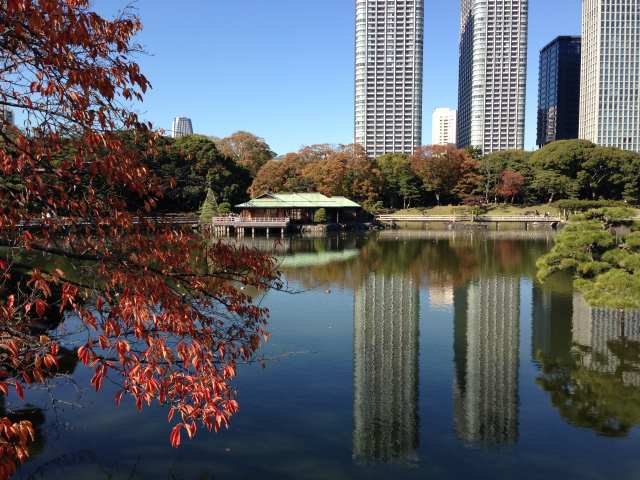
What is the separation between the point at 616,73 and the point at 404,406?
106m

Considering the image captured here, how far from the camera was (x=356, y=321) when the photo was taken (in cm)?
1714

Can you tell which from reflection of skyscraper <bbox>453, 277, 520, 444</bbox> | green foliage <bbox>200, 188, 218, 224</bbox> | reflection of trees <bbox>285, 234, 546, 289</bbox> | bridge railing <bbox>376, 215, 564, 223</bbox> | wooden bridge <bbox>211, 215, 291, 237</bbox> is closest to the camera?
reflection of skyscraper <bbox>453, 277, 520, 444</bbox>

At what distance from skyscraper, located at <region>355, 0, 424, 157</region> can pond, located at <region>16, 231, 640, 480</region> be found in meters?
96.7

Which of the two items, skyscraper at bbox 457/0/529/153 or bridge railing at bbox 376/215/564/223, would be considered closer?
bridge railing at bbox 376/215/564/223

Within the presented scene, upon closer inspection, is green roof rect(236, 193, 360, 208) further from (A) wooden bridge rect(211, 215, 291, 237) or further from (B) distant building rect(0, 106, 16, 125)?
(B) distant building rect(0, 106, 16, 125)

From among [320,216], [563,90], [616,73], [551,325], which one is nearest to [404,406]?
[551,325]

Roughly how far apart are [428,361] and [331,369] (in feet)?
8.09

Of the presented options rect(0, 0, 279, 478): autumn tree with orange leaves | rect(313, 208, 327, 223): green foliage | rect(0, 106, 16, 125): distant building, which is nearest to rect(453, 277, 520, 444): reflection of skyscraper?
rect(0, 0, 279, 478): autumn tree with orange leaves

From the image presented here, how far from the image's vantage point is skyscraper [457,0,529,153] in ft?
361

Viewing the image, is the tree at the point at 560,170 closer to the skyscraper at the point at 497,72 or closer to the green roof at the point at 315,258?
the green roof at the point at 315,258

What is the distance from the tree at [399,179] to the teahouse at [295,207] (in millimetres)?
9034

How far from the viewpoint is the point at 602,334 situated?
1488 cm

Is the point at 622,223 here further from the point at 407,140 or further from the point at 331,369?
the point at 407,140

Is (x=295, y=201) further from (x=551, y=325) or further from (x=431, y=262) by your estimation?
(x=551, y=325)
